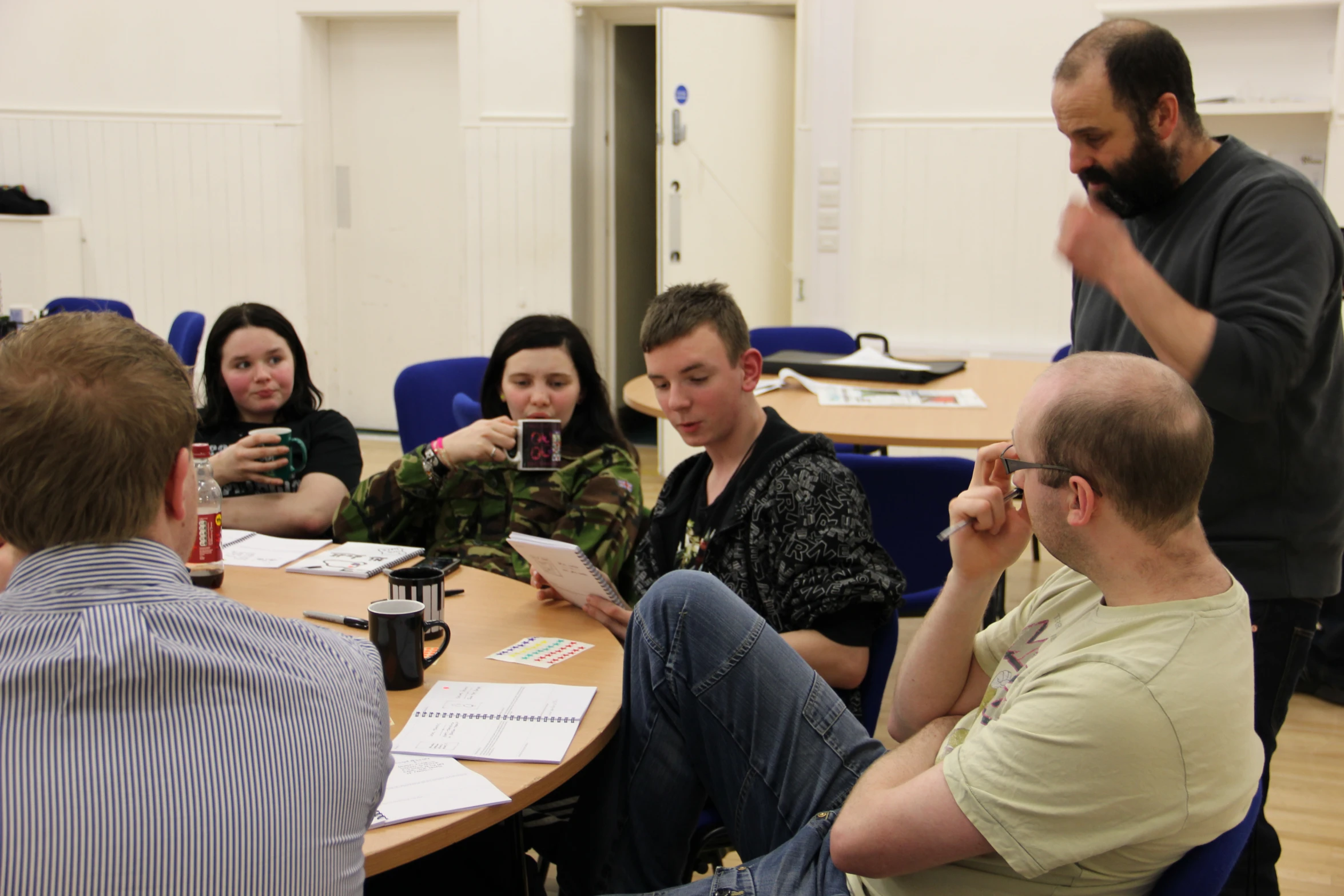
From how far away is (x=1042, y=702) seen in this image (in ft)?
3.82

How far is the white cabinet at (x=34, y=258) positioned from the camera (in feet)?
22.2

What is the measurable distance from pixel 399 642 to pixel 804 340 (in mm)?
3232

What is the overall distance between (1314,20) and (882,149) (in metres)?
2.04

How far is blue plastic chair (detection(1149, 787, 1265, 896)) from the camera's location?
1093 millimetres

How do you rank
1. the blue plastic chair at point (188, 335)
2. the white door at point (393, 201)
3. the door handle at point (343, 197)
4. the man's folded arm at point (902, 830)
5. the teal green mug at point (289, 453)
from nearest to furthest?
the man's folded arm at point (902, 830) → the teal green mug at point (289, 453) → the blue plastic chair at point (188, 335) → the white door at point (393, 201) → the door handle at point (343, 197)

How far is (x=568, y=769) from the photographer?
1398 mm

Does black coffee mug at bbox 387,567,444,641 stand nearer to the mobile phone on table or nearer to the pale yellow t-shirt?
the mobile phone on table

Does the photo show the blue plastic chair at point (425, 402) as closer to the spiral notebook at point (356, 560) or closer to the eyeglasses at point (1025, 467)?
the spiral notebook at point (356, 560)

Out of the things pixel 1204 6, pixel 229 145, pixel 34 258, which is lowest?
pixel 34 258

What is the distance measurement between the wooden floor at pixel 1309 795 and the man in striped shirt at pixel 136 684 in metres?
1.79

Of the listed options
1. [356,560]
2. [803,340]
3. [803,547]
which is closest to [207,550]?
[356,560]

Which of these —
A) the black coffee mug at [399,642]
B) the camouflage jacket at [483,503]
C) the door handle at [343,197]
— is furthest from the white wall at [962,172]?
the black coffee mug at [399,642]

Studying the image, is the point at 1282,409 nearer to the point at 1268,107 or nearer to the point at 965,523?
the point at 965,523

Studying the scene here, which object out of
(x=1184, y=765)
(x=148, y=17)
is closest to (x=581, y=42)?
(x=148, y=17)
